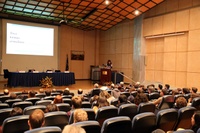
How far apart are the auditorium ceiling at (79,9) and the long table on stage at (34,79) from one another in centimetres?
372

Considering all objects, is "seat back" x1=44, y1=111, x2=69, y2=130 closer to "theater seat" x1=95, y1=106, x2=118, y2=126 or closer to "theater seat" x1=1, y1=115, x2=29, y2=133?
"theater seat" x1=1, y1=115, x2=29, y2=133

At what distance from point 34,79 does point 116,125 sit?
28.2 ft

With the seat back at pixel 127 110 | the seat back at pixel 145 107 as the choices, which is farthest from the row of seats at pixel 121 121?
the seat back at pixel 145 107

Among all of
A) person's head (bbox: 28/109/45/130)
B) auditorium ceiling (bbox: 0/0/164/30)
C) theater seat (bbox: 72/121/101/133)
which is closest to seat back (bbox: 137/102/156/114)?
theater seat (bbox: 72/121/101/133)

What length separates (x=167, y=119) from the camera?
8.07 feet

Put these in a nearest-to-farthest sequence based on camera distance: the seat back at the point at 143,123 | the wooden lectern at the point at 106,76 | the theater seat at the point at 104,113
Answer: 1. the seat back at the point at 143,123
2. the theater seat at the point at 104,113
3. the wooden lectern at the point at 106,76

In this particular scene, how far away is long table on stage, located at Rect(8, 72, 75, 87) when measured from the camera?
887cm

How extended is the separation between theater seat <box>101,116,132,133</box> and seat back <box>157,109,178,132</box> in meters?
0.58

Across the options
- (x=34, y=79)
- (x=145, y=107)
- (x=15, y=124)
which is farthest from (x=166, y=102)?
(x=34, y=79)

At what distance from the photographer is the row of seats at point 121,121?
1.92 meters

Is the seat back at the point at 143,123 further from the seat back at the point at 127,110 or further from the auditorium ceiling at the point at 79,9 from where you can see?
the auditorium ceiling at the point at 79,9

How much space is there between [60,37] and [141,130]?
13278 millimetres

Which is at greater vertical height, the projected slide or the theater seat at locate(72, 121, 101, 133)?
the projected slide

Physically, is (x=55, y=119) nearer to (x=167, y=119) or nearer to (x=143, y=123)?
(x=143, y=123)
